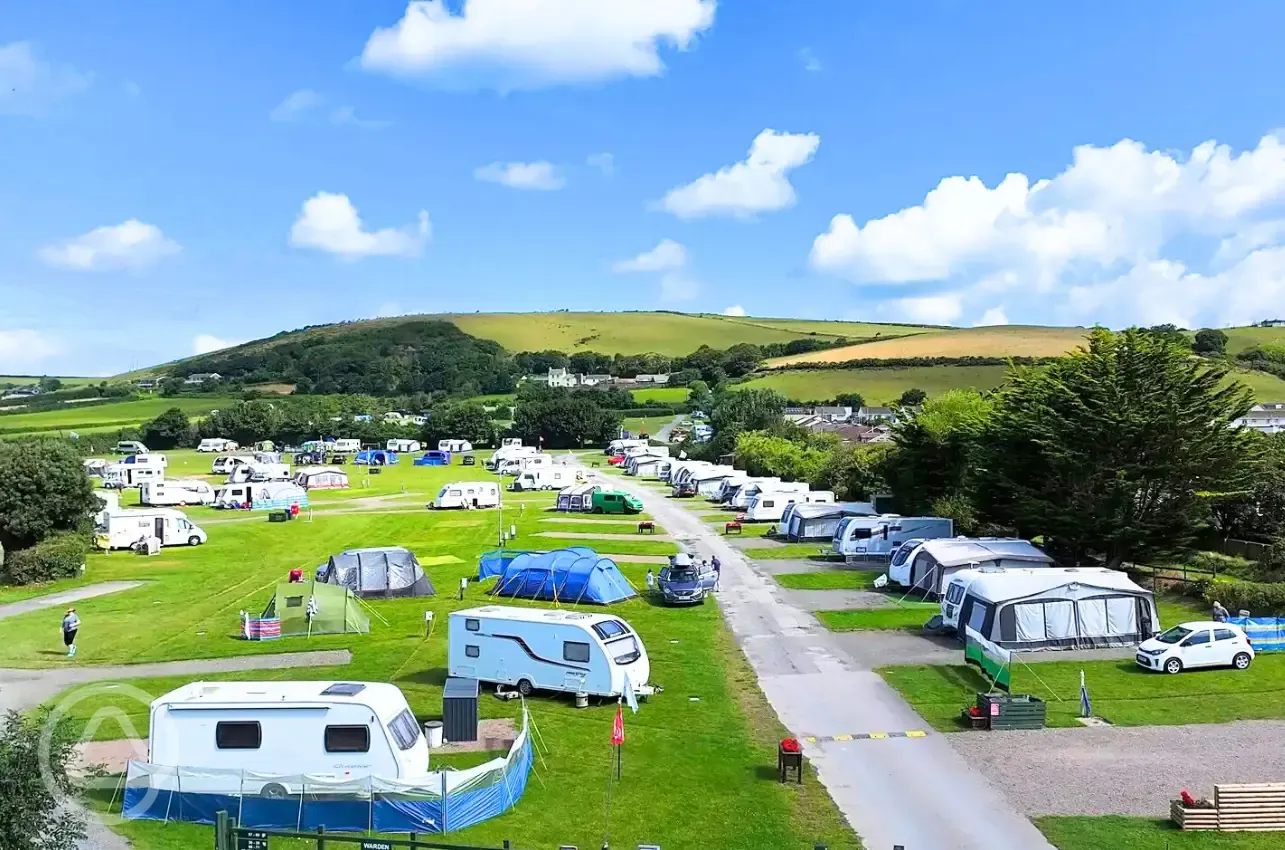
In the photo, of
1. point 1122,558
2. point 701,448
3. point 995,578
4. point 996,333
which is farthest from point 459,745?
point 996,333

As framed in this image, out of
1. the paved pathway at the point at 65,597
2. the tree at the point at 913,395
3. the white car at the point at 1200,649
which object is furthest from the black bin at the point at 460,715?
the tree at the point at 913,395

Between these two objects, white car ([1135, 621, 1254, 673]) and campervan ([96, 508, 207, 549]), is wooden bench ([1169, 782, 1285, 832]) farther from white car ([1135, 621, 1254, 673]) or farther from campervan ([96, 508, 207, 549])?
campervan ([96, 508, 207, 549])

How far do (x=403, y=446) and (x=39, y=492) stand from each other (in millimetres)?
81217

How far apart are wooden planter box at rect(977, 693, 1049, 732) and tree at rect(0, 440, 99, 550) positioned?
36842 mm

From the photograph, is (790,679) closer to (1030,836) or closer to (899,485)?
(1030,836)

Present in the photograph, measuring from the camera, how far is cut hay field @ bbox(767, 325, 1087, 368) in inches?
5017

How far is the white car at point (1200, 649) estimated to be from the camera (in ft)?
78.2

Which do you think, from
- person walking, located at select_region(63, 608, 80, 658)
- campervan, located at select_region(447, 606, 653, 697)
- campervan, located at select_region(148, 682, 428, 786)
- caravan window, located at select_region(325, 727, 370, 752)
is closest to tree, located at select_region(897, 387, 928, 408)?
campervan, located at select_region(447, 606, 653, 697)

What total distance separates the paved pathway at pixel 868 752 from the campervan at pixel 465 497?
1353 inches

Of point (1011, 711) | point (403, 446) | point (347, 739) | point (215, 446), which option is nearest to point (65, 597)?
point (347, 739)

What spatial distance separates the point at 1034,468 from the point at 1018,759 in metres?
23.2

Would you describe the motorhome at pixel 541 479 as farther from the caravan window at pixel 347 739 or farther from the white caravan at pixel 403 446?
the caravan window at pixel 347 739

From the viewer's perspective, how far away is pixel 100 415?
14625 centimetres

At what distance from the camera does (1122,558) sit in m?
35.9
